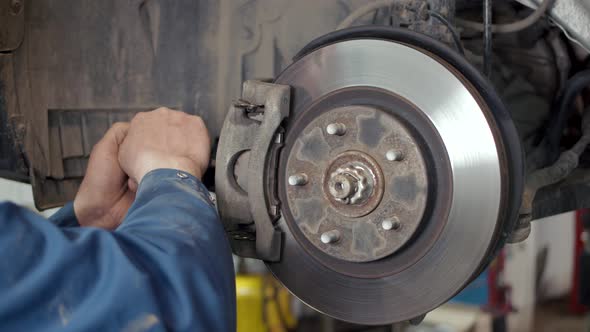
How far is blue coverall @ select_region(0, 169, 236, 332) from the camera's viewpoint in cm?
56

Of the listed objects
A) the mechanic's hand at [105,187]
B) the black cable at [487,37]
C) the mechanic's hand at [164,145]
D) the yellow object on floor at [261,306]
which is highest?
the black cable at [487,37]

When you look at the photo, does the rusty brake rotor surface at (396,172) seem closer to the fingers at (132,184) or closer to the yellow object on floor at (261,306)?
the fingers at (132,184)

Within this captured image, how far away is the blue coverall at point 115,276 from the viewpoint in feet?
1.84

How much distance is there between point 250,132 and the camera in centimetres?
83

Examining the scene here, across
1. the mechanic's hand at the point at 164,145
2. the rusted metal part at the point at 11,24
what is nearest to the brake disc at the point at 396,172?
the mechanic's hand at the point at 164,145

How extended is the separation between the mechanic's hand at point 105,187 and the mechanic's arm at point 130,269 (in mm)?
173

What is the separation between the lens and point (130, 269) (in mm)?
583

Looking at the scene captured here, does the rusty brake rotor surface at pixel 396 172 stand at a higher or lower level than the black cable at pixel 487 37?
lower

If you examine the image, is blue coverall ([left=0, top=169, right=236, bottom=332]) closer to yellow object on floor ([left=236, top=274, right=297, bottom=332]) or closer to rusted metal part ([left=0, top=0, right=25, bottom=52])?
rusted metal part ([left=0, top=0, right=25, bottom=52])

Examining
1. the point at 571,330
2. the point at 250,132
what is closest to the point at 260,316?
the point at 571,330

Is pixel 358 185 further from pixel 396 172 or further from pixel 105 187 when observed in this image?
pixel 105 187

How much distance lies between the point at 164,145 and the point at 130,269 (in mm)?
285

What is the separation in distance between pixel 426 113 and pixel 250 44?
17.0 inches

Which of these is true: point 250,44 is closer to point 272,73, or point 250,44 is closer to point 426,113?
point 272,73
